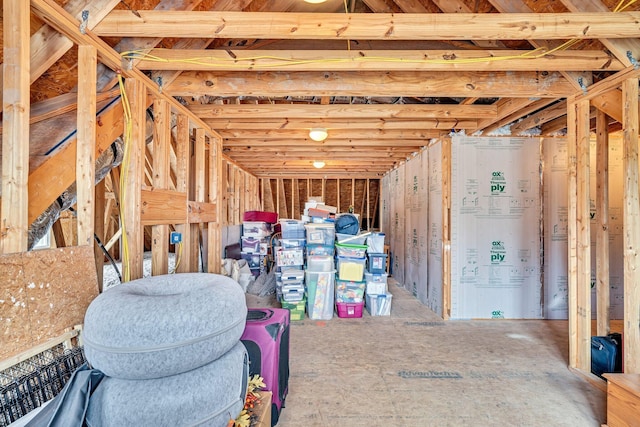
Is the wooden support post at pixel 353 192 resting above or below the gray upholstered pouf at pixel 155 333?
above

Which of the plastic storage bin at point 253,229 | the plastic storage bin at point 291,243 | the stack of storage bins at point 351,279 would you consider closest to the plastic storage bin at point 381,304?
the stack of storage bins at point 351,279

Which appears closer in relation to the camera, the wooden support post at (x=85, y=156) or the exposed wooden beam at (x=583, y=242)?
the wooden support post at (x=85, y=156)

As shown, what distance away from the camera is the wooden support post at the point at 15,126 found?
142 centimetres

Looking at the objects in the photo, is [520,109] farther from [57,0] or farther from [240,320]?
[57,0]

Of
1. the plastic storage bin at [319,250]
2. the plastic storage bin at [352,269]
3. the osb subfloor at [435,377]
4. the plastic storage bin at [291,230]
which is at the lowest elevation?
the osb subfloor at [435,377]

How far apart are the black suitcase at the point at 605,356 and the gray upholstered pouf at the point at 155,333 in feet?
10.4

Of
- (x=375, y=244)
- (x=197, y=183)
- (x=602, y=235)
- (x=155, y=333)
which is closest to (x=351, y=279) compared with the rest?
(x=375, y=244)

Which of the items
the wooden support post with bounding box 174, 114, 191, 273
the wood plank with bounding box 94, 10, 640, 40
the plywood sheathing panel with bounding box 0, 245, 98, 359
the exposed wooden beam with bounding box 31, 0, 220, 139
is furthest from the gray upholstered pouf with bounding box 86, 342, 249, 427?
the wooden support post with bounding box 174, 114, 191, 273

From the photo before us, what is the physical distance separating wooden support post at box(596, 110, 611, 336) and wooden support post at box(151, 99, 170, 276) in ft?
12.5

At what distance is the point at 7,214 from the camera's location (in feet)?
4.64

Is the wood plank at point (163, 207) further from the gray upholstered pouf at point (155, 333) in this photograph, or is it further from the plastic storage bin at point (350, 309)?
the plastic storage bin at point (350, 309)

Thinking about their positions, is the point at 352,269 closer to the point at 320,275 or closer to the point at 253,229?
the point at 320,275

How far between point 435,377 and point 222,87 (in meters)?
3.05

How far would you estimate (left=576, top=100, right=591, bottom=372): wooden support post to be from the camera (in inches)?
108
